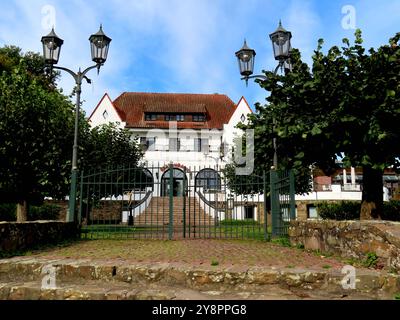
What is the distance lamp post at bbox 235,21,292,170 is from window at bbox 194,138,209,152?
81.4 feet

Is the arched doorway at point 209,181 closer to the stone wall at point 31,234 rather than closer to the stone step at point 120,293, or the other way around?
the stone wall at point 31,234

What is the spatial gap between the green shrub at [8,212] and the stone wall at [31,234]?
552 inches

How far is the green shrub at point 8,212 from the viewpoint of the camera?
21.7m

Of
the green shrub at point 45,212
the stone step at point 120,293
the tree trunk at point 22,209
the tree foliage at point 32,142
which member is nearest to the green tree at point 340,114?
the stone step at point 120,293

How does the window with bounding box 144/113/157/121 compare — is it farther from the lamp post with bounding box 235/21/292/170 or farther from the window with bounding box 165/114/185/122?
the lamp post with bounding box 235/21/292/170

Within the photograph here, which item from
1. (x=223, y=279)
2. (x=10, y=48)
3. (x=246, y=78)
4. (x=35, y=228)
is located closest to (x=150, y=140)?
(x=10, y=48)

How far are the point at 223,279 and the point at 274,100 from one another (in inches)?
283

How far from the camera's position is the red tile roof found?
37562 mm

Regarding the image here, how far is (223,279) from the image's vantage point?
16.5 feet

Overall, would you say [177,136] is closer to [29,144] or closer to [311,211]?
[311,211]

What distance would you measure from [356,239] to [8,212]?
22.0m
